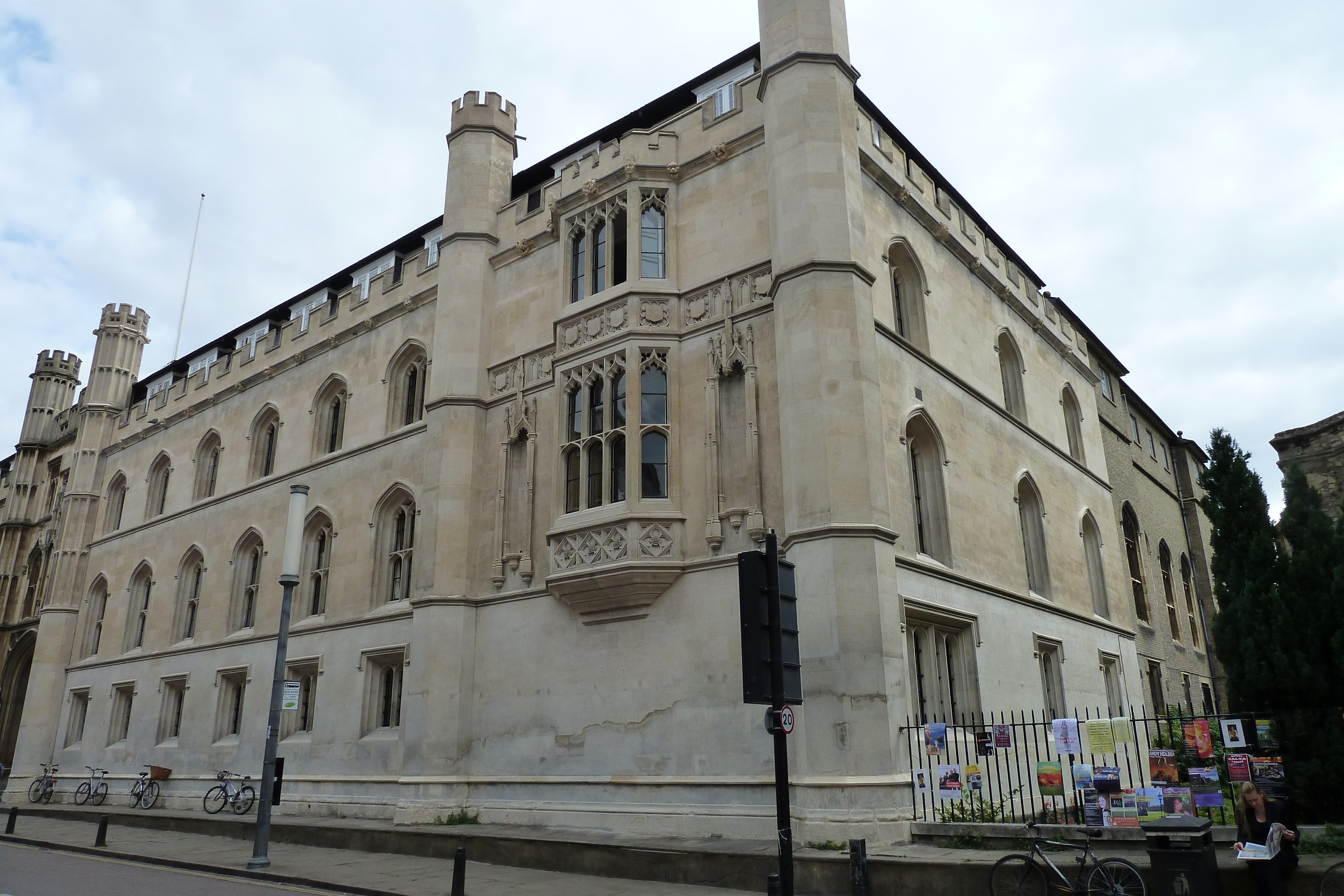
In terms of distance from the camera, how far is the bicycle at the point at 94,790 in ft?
90.6

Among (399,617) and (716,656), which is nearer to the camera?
(716,656)

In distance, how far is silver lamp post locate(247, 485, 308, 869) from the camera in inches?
565

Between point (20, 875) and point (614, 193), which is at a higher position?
point (614, 193)

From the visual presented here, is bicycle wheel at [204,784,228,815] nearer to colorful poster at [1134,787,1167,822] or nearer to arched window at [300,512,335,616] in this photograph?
arched window at [300,512,335,616]

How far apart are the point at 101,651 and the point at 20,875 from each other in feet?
63.4

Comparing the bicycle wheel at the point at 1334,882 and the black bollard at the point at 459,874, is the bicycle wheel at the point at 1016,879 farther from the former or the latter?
the black bollard at the point at 459,874

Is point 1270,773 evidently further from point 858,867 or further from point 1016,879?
point 858,867

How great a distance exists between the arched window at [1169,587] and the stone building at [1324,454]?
7090 millimetres

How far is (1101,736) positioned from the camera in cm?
1251

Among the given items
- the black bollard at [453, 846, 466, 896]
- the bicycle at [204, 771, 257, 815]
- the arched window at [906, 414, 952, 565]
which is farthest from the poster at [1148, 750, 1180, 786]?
the bicycle at [204, 771, 257, 815]

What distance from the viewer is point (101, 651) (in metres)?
30.9

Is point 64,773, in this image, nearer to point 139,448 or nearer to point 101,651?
point 101,651

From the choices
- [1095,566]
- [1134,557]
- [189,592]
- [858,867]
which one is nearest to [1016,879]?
[858,867]

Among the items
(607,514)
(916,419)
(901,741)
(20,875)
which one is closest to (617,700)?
(607,514)
